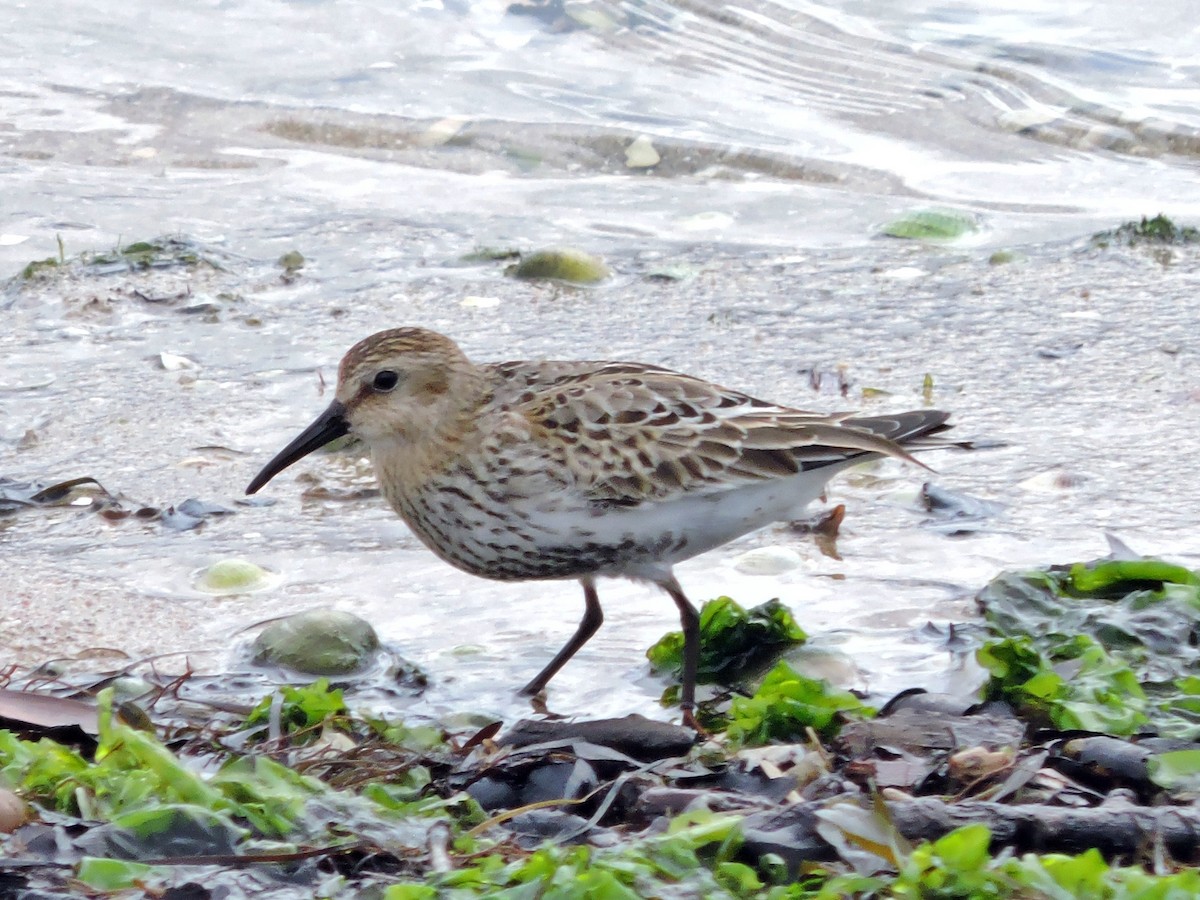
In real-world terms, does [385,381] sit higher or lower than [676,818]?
higher

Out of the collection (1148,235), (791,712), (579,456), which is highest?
(1148,235)

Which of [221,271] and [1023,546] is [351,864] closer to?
[1023,546]

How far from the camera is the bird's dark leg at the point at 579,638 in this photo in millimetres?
4145

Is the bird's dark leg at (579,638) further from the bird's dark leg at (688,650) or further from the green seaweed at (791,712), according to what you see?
the green seaweed at (791,712)

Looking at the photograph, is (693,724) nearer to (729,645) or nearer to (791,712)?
(791,712)

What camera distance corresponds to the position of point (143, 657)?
4219mm

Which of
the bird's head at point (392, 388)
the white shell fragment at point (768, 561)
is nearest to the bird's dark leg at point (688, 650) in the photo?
the white shell fragment at point (768, 561)

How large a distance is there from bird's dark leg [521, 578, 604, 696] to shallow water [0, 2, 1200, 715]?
0.05 m

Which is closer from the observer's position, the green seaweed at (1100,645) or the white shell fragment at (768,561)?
the green seaweed at (1100,645)

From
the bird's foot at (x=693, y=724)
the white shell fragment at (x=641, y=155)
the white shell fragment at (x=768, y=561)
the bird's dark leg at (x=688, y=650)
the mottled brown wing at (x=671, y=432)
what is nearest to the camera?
the bird's foot at (x=693, y=724)

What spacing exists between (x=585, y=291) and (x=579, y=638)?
Result: 2743mm

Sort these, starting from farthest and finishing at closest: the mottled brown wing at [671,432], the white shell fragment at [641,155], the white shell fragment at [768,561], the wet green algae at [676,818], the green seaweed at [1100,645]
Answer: the white shell fragment at [641,155], the white shell fragment at [768,561], the mottled brown wing at [671,432], the green seaweed at [1100,645], the wet green algae at [676,818]

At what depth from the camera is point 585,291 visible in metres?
6.81

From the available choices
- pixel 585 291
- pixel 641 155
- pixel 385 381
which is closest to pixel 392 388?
pixel 385 381
